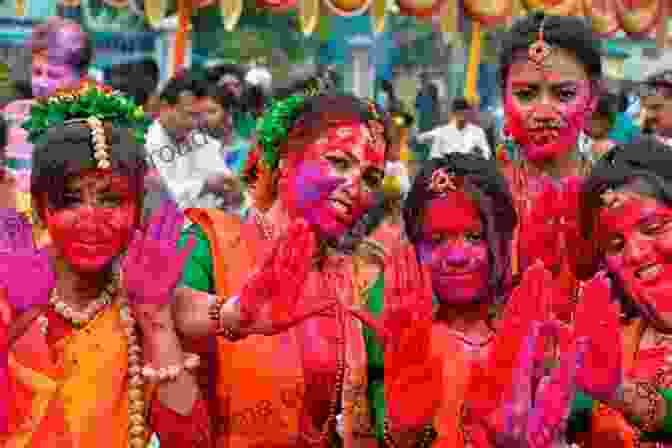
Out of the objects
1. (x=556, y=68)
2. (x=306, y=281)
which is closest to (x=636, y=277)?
(x=306, y=281)

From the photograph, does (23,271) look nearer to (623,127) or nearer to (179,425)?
(179,425)

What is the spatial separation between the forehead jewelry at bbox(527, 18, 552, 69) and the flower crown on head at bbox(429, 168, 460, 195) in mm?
1005

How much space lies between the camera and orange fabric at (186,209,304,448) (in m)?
3.63

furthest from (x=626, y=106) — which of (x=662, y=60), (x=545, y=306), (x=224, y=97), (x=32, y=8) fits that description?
(x=662, y=60)

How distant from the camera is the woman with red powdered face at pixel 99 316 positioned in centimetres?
307

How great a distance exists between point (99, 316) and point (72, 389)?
0.17m

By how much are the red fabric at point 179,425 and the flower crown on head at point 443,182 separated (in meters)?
0.82

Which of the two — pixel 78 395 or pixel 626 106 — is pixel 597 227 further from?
pixel 626 106

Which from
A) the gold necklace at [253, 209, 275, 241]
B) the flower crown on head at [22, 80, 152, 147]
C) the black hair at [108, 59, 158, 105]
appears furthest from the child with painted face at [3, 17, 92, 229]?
the flower crown on head at [22, 80, 152, 147]

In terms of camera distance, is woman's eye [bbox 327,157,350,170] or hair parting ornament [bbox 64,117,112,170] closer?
hair parting ornament [bbox 64,117,112,170]

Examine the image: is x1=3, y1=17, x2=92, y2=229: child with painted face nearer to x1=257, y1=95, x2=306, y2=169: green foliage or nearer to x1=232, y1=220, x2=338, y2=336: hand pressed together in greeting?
x1=257, y1=95, x2=306, y2=169: green foliage

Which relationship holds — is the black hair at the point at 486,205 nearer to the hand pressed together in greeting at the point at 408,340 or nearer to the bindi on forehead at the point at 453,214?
the bindi on forehead at the point at 453,214

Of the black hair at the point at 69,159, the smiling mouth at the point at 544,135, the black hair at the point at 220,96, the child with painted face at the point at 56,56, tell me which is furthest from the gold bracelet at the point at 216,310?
the black hair at the point at 220,96

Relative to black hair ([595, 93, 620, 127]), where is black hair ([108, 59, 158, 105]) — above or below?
below
